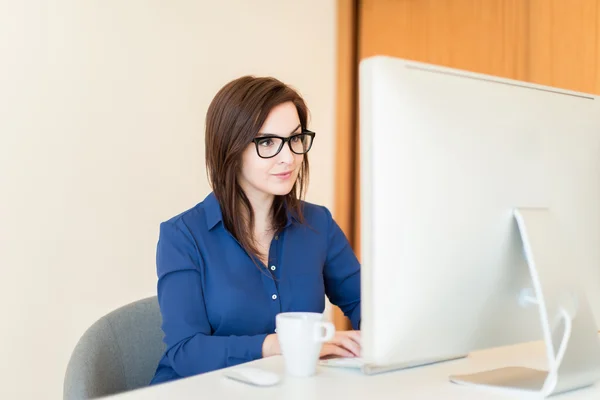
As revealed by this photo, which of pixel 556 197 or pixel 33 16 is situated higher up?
pixel 33 16

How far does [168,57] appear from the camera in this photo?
2957mm

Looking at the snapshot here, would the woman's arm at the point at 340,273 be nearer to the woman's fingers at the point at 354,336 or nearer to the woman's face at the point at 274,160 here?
the woman's face at the point at 274,160

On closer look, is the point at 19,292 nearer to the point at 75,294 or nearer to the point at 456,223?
the point at 75,294

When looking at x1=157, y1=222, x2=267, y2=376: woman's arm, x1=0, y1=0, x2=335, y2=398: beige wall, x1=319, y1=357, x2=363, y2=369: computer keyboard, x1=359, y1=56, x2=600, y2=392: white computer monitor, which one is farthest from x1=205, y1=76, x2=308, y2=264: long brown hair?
x1=0, y1=0, x2=335, y2=398: beige wall

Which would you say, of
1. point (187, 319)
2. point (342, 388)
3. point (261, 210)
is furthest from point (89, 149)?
point (342, 388)

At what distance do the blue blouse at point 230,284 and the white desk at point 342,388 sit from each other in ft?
0.92

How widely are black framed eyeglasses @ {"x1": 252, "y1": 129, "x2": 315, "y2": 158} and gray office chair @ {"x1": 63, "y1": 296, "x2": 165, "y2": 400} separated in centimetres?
46

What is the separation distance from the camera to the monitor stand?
1060 millimetres

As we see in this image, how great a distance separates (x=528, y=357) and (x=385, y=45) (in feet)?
7.79

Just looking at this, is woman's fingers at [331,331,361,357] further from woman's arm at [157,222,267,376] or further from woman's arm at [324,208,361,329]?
woman's arm at [324,208,361,329]

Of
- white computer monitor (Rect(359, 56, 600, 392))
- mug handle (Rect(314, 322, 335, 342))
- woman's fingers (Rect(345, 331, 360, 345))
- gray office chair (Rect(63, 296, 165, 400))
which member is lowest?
gray office chair (Rect(63, 296, 165, 400))

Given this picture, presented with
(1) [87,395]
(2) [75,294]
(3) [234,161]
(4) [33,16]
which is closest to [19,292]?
(2) [75,294]

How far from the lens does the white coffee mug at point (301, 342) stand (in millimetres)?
1174

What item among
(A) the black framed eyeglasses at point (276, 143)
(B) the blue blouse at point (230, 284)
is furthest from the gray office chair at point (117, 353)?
(A) the black framed eyeglasses at point (276, 143)
